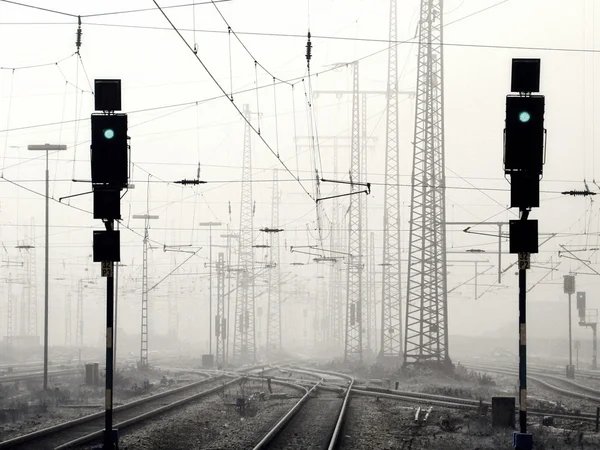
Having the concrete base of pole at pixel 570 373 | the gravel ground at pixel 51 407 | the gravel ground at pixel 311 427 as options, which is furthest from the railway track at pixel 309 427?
the concrete base of pole at pixel 570 373

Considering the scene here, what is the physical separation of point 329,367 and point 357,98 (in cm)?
1872

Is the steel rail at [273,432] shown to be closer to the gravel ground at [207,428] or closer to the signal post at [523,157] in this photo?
the gravel ground at [207,428]

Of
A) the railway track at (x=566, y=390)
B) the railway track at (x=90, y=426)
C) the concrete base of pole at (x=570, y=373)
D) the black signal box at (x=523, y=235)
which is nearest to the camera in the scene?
the black signal box at (x=523, y=235)

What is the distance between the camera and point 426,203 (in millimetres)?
42781

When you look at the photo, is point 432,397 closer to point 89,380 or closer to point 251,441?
point 251,441

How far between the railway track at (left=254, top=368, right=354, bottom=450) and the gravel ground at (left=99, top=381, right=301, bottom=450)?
17.5 inches

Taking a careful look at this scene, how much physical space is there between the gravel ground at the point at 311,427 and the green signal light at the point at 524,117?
852 cm

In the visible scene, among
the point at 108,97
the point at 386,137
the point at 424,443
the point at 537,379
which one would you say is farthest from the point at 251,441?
the point at 386,137

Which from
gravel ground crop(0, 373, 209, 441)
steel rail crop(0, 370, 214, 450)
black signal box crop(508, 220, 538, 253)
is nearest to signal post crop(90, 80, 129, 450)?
steel rail crop(0, 370, 214, 450)

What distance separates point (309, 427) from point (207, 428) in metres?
2.79

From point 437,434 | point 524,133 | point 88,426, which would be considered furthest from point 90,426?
point 524,133

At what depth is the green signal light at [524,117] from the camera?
54.0ft

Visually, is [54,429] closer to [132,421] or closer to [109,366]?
[132,421]

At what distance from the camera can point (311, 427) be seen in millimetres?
24625
